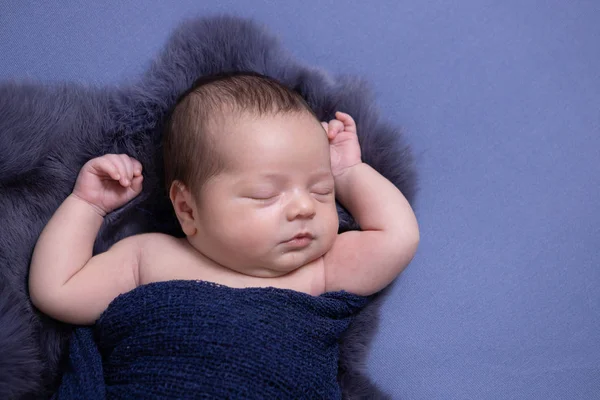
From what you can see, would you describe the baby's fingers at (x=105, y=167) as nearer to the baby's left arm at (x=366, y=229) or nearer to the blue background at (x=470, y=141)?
the blue background at (x=470, y=141)

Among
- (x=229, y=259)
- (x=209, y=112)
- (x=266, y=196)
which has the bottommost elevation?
(x=229, y=259)

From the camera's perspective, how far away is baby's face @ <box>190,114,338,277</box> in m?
1.26

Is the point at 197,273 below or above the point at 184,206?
below

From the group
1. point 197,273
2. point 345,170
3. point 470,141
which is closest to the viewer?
point 197,273

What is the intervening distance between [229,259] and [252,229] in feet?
0.33

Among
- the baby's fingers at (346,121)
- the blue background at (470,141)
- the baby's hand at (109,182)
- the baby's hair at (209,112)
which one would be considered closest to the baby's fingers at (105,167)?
the baby's hand at (109,182)

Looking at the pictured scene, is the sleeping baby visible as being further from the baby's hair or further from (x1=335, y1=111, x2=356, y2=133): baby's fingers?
(x1=335, y1=111, x2=356, y2=133): baby's fingers

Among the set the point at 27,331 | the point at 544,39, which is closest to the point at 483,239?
the point at 544,39

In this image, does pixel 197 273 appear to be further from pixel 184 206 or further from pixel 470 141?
pixel 470 141

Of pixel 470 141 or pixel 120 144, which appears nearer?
pixel 120 144

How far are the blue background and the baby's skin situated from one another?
17 cm

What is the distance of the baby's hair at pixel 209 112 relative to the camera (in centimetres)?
128

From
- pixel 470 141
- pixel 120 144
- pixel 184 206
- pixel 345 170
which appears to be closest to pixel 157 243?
pixel 184 206

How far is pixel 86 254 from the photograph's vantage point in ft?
4.48
